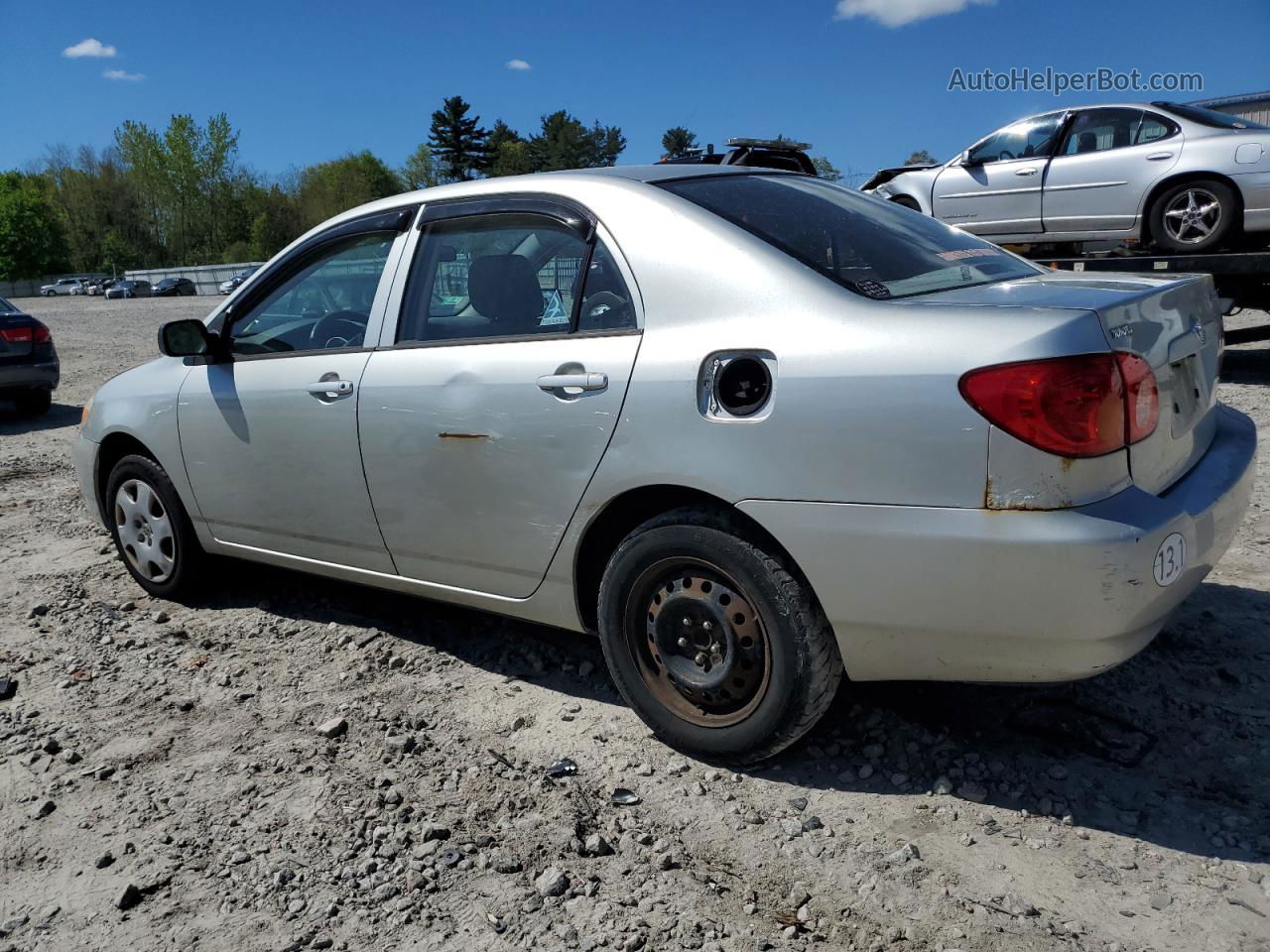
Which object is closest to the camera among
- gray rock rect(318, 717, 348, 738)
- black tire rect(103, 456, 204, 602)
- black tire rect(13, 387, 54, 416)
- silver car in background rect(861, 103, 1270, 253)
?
gray rock rect(318, 717, 348, 738)

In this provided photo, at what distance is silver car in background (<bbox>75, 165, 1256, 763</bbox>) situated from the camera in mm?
2459

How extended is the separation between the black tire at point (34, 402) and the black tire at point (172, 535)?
7.93 metres

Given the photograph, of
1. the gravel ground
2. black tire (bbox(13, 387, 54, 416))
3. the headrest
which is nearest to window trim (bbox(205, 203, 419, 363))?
the headrest

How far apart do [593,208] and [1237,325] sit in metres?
12.0

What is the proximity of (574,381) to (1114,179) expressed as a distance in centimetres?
785

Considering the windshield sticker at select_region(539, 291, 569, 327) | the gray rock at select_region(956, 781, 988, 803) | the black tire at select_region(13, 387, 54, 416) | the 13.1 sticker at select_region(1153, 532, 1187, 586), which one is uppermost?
the windshield sticker at select_region(539, 291, 569, 327)

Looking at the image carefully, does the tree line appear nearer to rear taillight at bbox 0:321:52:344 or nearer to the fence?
the fence

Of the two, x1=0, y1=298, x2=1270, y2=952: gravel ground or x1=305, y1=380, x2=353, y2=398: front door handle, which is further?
x1=305, y1=380, x2=353, y2=398: front door handle

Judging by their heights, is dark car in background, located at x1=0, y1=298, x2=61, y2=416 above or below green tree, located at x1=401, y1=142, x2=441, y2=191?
below

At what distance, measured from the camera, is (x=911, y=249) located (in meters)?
3.26

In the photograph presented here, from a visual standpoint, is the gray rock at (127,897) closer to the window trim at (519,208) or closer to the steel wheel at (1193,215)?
the window trim at (519,208)

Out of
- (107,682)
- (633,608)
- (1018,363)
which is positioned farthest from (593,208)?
(107,682)

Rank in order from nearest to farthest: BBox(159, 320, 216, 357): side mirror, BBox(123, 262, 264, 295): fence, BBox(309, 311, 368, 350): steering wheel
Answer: BBox(309, 311, 368, 350): steering wheel < BBox(159, 320, 216, 357): side mirror < BBox(123, 262, 264, 295): fence

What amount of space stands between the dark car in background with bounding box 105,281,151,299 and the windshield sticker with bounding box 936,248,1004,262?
65.7 m
